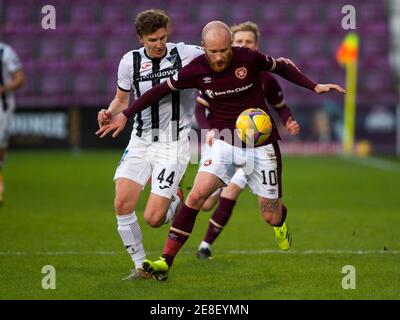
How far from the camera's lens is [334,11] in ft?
84.8

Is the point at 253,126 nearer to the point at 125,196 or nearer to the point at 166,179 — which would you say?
the point at 166,179

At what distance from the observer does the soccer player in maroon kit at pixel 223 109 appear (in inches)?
278

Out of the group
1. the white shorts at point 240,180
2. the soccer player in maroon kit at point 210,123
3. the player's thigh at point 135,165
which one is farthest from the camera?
the white shorts at point 240,180

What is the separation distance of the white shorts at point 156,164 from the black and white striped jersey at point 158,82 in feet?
0.24

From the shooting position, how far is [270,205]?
7.55 meters

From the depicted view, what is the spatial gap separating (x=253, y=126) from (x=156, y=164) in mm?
859

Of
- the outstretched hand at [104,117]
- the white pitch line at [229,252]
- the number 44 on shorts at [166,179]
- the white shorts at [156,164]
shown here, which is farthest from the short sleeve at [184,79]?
the white pitch line at [229,252]

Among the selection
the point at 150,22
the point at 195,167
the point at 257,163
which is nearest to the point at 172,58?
the point at 150,22

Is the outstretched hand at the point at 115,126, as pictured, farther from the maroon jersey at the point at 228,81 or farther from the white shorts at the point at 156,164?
the white shorts at the point at 156,164

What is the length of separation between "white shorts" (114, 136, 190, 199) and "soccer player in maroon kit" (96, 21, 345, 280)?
30cm

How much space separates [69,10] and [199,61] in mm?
19572

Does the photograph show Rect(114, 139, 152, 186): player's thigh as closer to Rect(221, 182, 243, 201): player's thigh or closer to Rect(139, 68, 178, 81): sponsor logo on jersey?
Rect(139, 68, 178, 81): sponsor logo on jersey

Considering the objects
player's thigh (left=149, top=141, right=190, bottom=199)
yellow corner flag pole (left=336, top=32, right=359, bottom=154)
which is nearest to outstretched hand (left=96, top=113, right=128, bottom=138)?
player's thigh (left=149, top=141, right=190, bottom=199)
